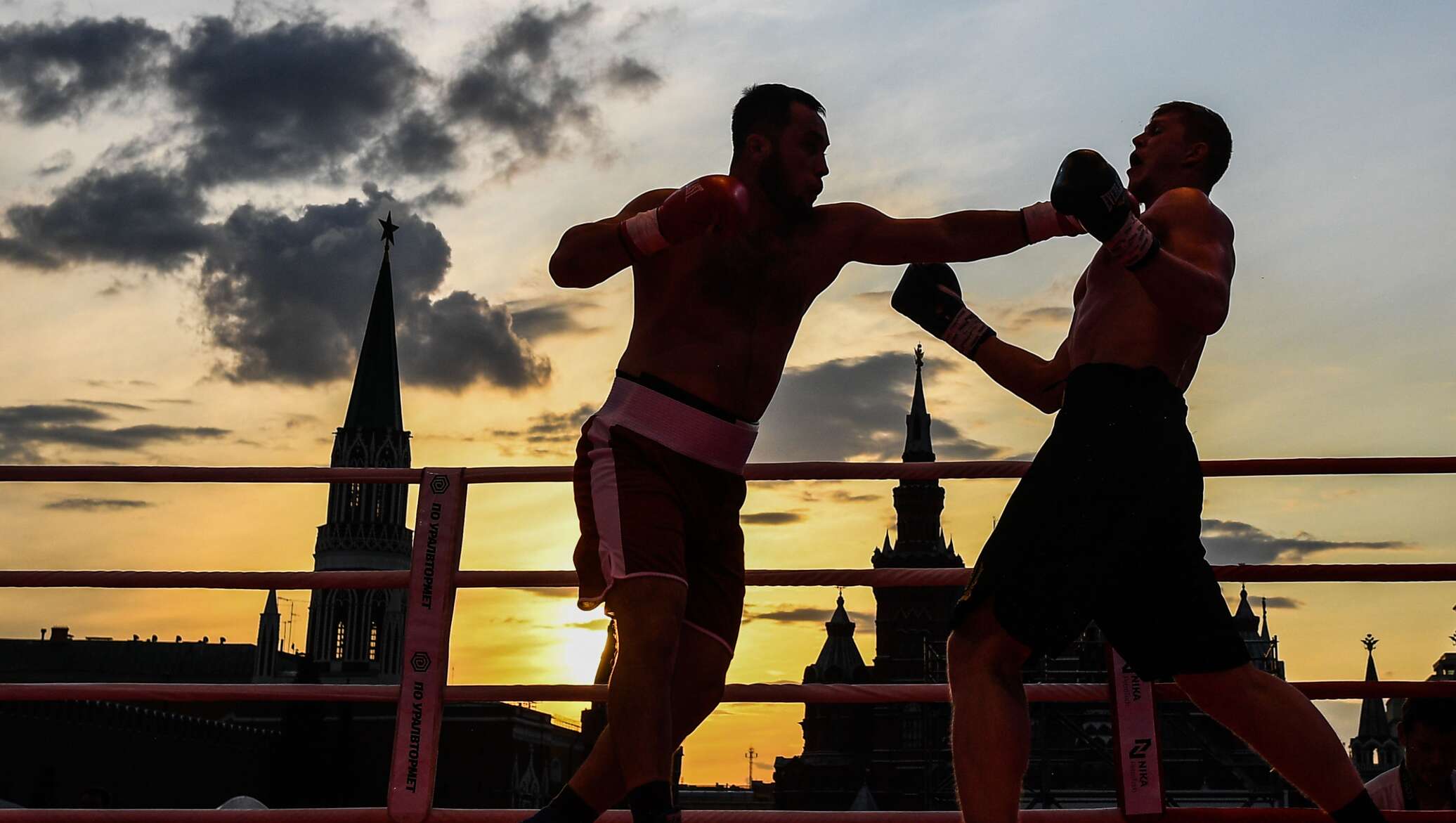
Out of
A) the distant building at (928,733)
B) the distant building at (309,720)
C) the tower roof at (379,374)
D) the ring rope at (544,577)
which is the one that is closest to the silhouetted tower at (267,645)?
the distant building at (309,720)

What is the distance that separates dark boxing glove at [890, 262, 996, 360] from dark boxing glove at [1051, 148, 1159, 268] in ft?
2.49

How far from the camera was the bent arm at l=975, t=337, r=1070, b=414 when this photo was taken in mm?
3617

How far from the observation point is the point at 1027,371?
368cm

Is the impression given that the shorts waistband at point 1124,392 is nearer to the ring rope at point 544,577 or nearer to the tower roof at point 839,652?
the ring rope at point 544,577

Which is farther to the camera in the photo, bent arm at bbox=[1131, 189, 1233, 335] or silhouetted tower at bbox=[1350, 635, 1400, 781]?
silhouetted tower at bbox=[1350, 635, 1400, 781]

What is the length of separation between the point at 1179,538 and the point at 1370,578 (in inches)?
57.5

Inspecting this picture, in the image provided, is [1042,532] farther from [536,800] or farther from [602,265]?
[536,800]

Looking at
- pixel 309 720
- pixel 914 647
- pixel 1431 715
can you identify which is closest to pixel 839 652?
pixel 914 647

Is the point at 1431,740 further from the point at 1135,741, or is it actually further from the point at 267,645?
the point at 267,645

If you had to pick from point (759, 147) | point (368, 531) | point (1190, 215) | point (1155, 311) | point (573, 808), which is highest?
point (368, 531)

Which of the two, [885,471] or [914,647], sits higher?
[914,647]

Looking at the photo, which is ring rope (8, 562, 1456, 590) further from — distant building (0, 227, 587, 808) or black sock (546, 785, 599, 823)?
distant building (0, 227, 587, 808)

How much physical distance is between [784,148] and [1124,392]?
0.98m

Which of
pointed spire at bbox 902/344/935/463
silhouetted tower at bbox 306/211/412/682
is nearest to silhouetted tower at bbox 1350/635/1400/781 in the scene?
pointed spire at bbox 902/344/935/463
